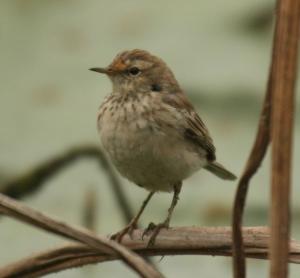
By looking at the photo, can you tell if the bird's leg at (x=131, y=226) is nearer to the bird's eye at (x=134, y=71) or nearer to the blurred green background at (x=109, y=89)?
the blurred green background at (x=109, y=89)

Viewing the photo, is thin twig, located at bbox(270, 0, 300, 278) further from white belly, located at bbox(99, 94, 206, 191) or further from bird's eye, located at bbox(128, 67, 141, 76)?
bird's eye, located at bbox(128, 67, 141, 76)

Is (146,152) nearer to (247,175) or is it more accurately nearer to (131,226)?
(131,226)

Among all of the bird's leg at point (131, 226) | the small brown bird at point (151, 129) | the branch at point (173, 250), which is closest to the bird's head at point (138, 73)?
the small brown bird at point (151, 129)

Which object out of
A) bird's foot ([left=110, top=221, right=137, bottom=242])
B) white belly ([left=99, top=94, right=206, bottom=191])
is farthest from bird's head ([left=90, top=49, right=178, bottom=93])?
bird's foot ([left=110, top=221, right=137, bottom=242])

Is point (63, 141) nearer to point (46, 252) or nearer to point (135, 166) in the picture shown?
point (135, 166)

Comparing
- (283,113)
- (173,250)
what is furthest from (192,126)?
(283,113)
